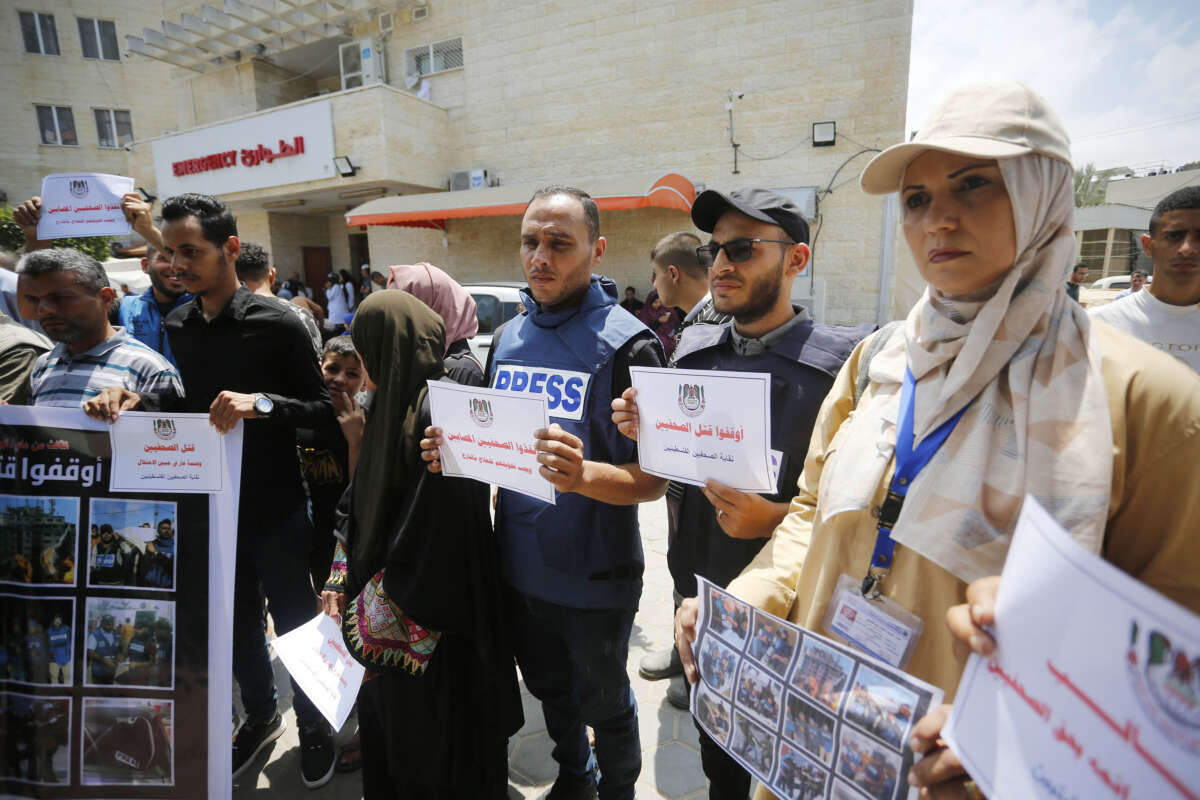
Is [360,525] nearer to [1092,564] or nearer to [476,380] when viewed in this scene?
[476,380]

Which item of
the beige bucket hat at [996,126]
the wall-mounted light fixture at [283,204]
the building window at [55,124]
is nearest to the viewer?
the beige bucket hat at [996,126]

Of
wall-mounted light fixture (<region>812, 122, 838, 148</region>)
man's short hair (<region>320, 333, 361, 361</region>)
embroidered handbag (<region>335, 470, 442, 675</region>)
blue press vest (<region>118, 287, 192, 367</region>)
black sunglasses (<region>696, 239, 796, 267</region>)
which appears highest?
wall-mounted light fixture (<region>812, 122, 838, 148</region>)

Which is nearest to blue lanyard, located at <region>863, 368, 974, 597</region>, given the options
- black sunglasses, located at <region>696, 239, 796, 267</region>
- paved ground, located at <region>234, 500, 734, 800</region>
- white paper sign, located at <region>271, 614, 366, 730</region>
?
black sunglasses, located at <region>696, 239, 796, 267</region>

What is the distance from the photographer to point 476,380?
2.12 metres

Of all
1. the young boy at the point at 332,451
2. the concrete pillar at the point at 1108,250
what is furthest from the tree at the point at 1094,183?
the young boy at the point at 332,451

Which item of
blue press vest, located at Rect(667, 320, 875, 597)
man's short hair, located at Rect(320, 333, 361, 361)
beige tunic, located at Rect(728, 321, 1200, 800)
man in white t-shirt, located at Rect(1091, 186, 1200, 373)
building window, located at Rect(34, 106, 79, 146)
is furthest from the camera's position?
building window, located at Rect(34, 106, 79, 146)

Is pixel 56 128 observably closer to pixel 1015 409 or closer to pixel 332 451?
pixel 332 451

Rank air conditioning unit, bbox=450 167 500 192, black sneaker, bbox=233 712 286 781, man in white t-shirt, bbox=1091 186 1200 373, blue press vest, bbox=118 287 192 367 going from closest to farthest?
black sneaker, bbox=233 712 286 781, man in white t-shirt, bbox=1091 186 1200 373, blue press vest, bbox=118 287 192 367, air conditioning unit, bbox=450 167 500 192

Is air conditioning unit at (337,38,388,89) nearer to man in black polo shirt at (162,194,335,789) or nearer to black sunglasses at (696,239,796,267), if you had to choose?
man in black polo shirt at (162,194,335,789)

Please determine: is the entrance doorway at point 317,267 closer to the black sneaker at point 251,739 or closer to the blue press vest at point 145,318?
the blue press vest at point 145,318

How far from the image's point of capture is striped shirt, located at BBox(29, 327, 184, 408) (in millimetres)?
1996

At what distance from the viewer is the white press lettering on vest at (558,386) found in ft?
5.95

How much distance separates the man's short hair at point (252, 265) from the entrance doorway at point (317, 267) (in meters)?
14.6

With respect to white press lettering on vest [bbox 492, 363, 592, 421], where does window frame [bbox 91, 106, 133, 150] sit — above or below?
above
